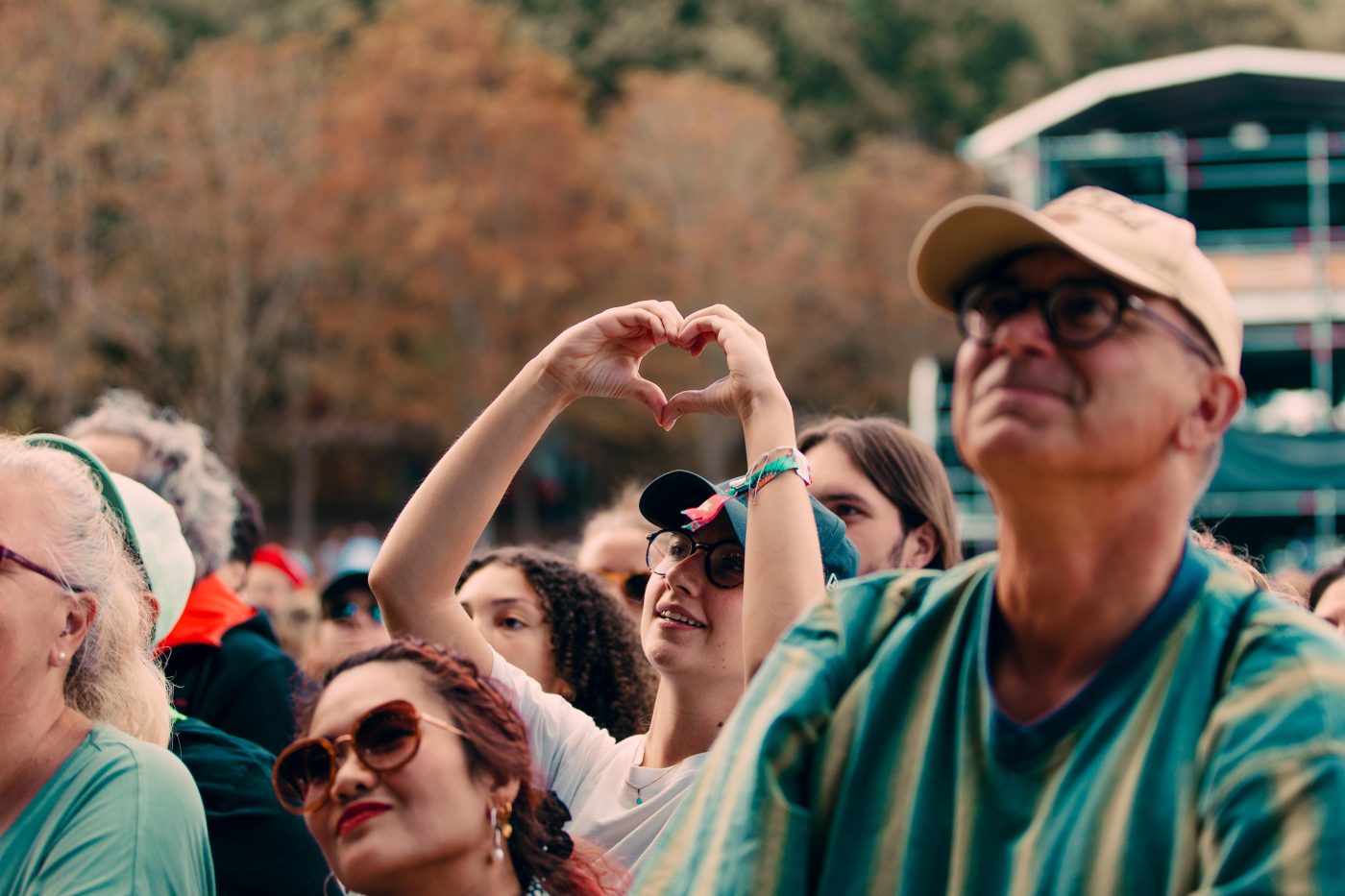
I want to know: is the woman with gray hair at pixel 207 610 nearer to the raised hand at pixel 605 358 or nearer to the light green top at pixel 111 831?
the light green top at pixel 111 831

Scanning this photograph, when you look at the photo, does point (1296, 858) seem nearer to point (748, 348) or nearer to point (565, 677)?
point (748, 348)

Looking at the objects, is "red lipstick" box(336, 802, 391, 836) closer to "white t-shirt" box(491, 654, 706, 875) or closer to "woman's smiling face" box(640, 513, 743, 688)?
"white t-shirt" box(491, 654, 706, 875)

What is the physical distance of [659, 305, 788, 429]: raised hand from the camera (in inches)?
99.7

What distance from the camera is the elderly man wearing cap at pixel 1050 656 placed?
4.67ft

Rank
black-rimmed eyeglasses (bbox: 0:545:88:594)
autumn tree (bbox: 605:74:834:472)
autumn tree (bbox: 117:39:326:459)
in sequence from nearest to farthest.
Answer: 1. black-rimmed eyeglasses (bbox: 0:545:88:594)
2. autumn tree (bbox: 117:39:326:459)
3. autumn tree (bbox: 605:74:834:472)

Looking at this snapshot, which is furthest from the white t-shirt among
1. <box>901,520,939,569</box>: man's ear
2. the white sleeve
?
<box>901,520,939,569</box>: man's ear

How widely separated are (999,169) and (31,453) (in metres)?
33.4

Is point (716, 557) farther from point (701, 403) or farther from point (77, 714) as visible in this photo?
point (77, 714)

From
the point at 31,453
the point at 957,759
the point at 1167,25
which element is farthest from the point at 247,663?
the point at 1167,25

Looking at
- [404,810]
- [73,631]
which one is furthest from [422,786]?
[73,631]

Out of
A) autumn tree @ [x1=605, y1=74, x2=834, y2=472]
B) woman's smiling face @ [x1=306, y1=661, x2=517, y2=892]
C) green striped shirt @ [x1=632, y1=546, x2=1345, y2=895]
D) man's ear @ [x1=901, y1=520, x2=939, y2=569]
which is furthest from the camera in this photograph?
autumn tree @ [x1=605, y1=74, x2=834, y2=472]

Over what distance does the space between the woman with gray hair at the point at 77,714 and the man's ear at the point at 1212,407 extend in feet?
5.23

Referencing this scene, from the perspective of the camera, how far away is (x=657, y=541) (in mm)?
2910

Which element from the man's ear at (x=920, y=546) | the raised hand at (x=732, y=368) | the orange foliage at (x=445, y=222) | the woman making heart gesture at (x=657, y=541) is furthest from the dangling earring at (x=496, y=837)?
the orange foliage at (x=445, y=222)
